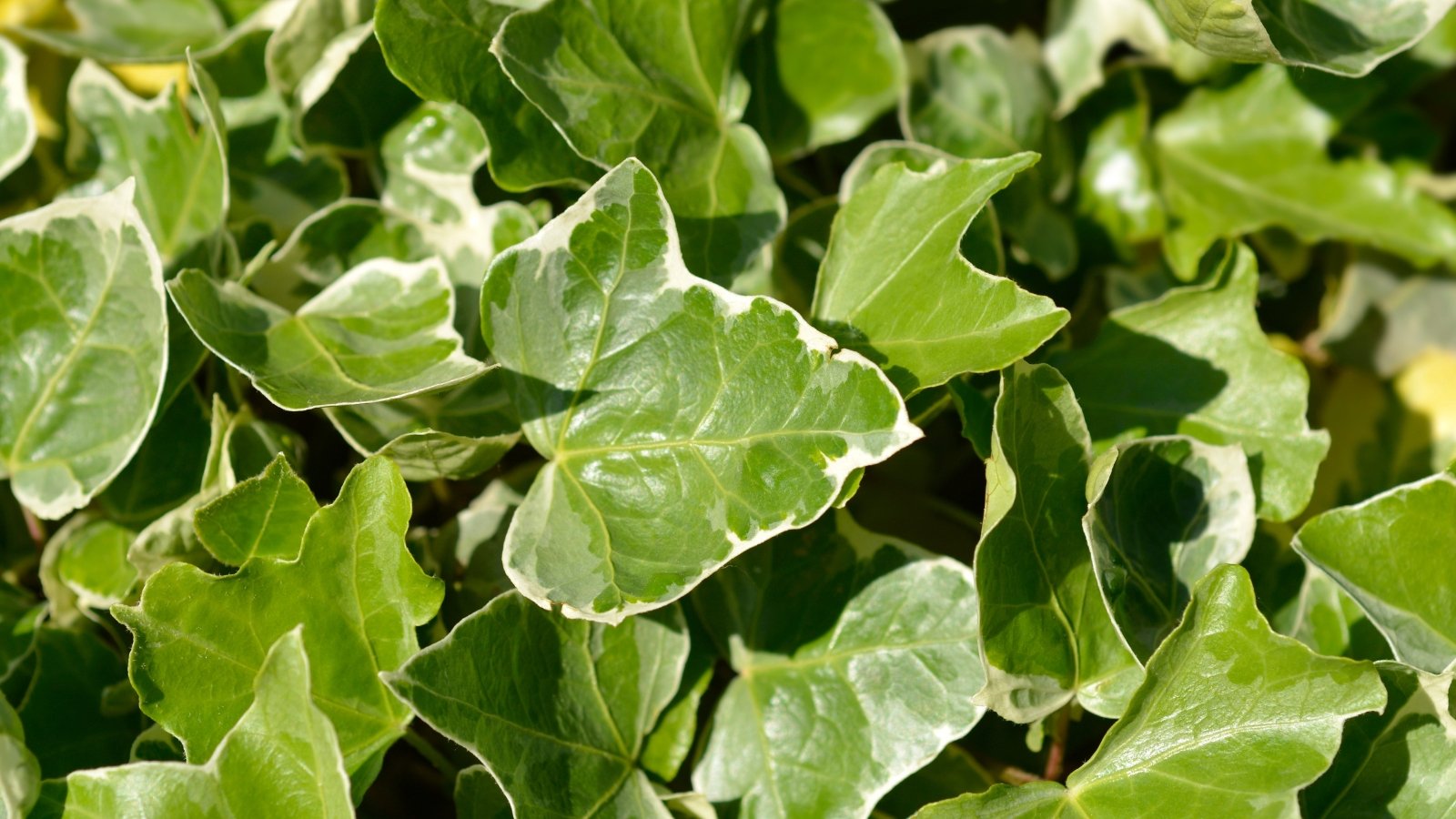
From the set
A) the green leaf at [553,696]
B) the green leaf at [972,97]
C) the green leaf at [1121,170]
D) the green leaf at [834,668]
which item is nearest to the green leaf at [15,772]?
the green leaf at [553,696]

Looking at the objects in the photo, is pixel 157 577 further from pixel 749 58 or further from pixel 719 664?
pixel 749 58

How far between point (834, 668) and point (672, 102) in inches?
15.1

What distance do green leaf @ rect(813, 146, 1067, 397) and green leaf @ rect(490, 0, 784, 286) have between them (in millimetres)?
91

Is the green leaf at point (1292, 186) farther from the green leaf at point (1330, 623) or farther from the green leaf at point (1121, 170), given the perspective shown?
the green leaf at point (1330, 623)

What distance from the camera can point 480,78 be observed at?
2.48 feet

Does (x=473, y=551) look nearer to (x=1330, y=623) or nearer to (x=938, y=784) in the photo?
(x=938, y=784)

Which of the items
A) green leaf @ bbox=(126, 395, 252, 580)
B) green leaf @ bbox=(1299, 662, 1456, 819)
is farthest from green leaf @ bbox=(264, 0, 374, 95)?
green leaf @ bbox=(1299, 662, 1456, 819)

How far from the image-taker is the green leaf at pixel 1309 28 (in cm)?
71

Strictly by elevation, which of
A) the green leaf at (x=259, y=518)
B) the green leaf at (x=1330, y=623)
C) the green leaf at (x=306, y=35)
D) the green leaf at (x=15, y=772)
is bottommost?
the green leaf at (x=1330, y=623)

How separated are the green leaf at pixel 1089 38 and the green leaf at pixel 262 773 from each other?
751 millimetres

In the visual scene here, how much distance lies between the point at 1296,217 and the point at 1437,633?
423mm

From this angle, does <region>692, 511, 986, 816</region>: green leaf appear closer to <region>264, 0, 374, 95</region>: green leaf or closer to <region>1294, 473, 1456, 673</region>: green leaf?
<region>1294, 473, 1456, 673</region>: green leaf

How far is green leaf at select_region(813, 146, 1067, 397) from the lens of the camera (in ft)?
2.13

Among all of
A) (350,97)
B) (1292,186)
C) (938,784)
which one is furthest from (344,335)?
(1292,186)
